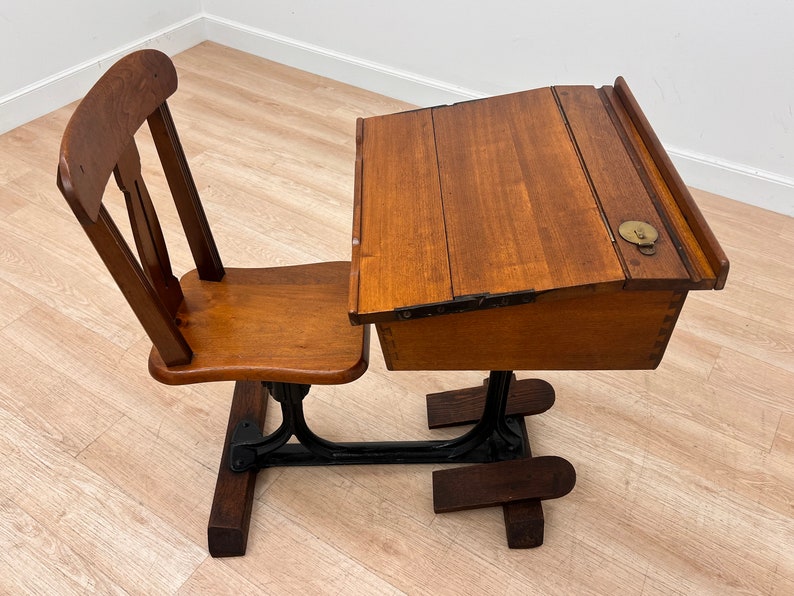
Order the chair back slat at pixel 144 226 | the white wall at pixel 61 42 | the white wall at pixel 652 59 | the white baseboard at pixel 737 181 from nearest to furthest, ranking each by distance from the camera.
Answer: the chair back slat at pixel 144 226, the white wall at pixel 652 59, the white baseboard at pixel 737 181, the white wall at pixel 61 42

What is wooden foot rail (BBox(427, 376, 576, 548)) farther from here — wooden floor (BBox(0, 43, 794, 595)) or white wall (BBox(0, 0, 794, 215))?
white wall (BBox(0, 0, 794, 215))

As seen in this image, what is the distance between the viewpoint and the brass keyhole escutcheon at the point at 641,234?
97 centimetres

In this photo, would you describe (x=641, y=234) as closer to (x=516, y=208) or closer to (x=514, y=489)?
(x=516, y=208)

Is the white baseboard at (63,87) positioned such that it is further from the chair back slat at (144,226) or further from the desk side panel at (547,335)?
the desk side panel at (547,335)

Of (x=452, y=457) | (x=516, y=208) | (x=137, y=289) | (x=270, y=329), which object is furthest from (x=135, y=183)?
(x=452, y=457)

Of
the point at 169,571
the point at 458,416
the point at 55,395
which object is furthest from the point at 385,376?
the point at 55,395

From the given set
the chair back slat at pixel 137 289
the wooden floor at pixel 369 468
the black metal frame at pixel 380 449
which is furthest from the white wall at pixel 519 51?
the chair back slat at pixel 137 289

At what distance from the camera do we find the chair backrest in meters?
0.94

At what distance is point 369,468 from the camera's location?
1564mm

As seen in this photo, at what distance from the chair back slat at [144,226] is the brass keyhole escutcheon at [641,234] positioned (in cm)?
77

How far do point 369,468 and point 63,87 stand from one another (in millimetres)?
2256

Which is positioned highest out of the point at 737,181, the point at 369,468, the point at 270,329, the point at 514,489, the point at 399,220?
the point at 399,220

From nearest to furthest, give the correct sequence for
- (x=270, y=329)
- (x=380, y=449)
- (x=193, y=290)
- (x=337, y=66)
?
(x=270, y=329), (x=193, y=290), (x=380, y=449), (x=337, y=66)

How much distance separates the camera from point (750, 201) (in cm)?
231
